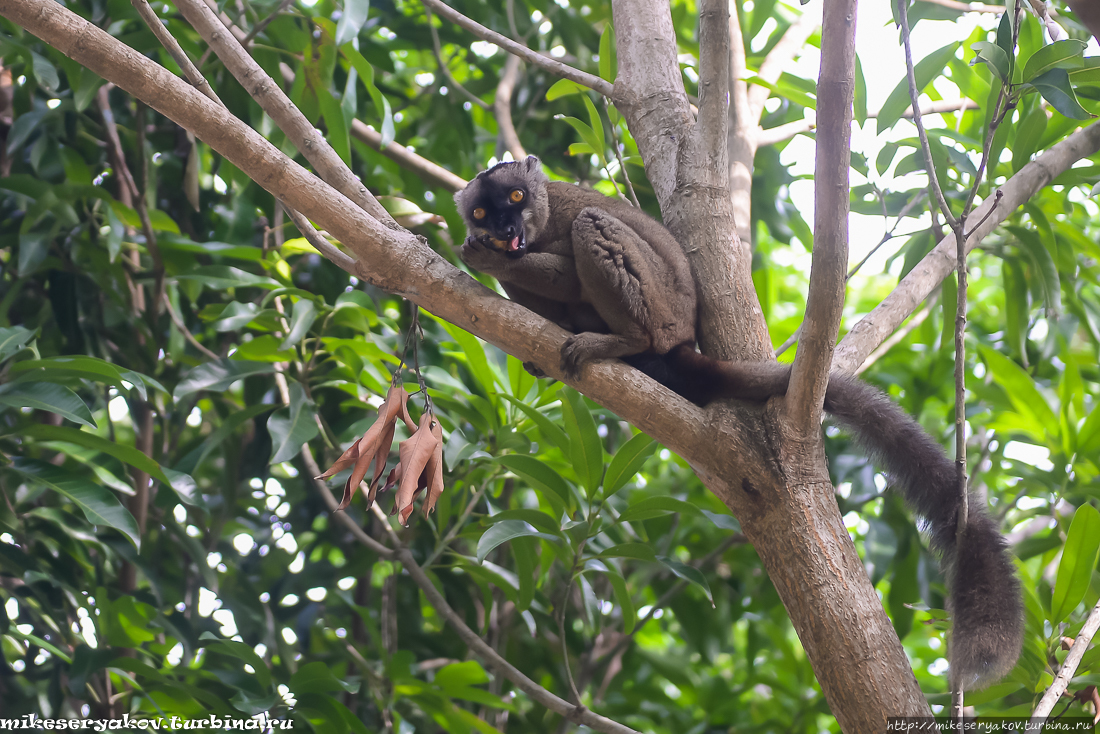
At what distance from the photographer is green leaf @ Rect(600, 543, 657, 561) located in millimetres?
3256

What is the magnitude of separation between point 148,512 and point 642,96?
370 cm

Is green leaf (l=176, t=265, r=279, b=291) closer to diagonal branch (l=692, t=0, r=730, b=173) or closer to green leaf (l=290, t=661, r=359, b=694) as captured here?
green leaf (l=290, t=661, r=359, b=694)

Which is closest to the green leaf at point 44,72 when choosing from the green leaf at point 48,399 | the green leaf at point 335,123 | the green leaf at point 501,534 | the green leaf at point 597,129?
the green leaf at point 335,123

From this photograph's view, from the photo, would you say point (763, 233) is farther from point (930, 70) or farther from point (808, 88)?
point (930, 70)

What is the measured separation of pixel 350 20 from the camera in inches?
128

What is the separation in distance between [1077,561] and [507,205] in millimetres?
2857

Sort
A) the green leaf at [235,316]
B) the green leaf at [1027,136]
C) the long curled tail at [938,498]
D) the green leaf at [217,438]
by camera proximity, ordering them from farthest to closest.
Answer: the green leaf at [217,438] → the green leaf at [235,316] → the green leaf at [1027,136] → the long curled tail at [938,498]

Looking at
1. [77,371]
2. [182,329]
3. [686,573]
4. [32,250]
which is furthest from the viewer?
[182,329]

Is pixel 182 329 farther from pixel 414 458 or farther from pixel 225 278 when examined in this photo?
pixel 414 458

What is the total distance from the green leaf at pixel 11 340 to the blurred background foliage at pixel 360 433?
15 millimetres

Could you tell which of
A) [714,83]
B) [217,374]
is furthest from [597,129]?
[217,374]

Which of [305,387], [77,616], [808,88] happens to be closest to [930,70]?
[808,88]

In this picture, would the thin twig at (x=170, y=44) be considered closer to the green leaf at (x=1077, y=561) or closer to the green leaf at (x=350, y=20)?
the green leaf at (x=350, y=20)

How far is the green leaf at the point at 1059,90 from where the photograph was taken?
255 cm
